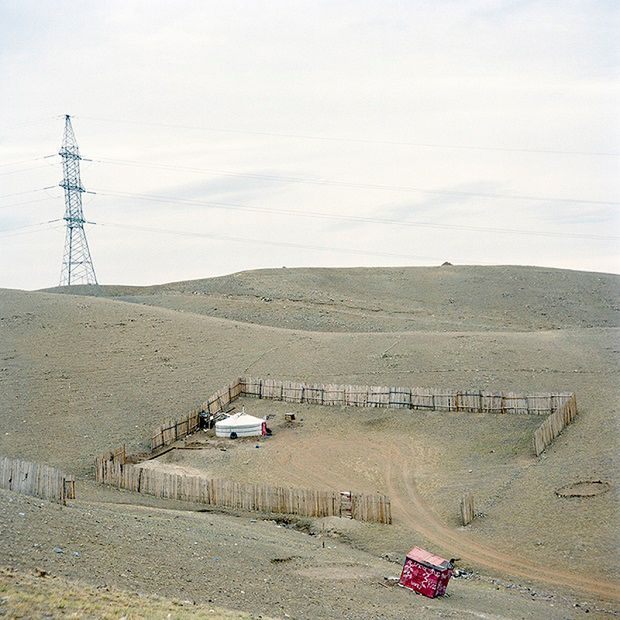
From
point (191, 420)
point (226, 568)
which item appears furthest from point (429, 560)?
point (191, 420)

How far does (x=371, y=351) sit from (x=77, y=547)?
104 feet

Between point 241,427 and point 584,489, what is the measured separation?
15.8 m

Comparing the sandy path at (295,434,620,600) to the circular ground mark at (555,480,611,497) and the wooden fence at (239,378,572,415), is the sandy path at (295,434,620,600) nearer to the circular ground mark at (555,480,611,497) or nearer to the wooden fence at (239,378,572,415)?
the wooden fence at (239,378,572,415)

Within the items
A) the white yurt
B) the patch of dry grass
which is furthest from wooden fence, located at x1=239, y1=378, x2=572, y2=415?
the patch of dry grass

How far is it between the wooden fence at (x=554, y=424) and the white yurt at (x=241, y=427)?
38.8 ft

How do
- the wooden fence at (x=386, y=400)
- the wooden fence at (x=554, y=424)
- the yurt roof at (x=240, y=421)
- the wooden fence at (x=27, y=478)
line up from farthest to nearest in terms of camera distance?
the yurt roof at (x=240, y=421) → the wooden fence at (x=386, y=400) → the wooden fence at (x=554, y=424) → the wooden fence at (x=27, y=478)

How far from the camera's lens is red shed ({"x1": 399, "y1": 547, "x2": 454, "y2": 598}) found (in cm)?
2184

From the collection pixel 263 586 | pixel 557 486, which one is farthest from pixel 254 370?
pixel 263 586

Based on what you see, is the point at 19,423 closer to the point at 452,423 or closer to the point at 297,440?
the point at 297,440

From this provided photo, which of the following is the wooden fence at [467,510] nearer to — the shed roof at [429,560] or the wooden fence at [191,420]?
the shed roof at [429,560]

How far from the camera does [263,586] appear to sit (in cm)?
2058

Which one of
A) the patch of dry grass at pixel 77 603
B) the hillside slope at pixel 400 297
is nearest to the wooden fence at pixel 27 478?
the patch of dry grass at pixel 77 603

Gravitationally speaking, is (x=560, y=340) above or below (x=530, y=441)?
above

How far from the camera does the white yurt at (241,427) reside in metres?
40.8
